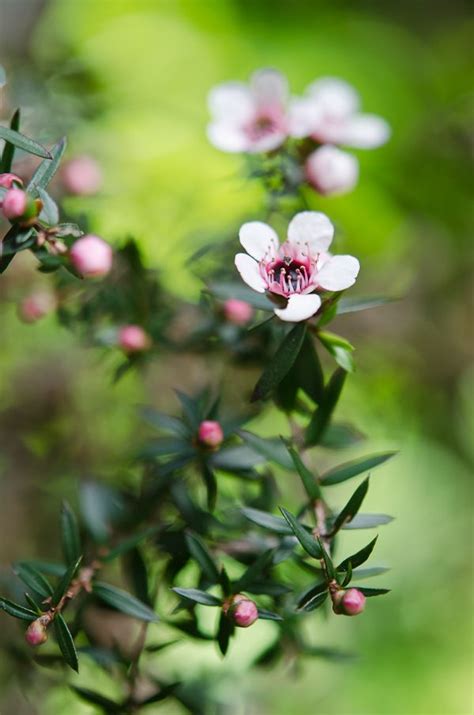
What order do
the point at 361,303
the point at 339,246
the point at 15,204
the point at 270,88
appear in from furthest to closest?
the point at 339,246
the point at 270,88
the point at 361,303
the point at 15,204

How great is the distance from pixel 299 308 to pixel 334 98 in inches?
16.4

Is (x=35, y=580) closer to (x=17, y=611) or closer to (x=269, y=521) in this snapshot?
(x=17, y=611)

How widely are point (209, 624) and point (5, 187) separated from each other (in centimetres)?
84

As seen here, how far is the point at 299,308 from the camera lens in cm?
48

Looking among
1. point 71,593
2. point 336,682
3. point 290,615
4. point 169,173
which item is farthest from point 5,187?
point 336,682

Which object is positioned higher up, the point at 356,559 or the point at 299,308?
the point at 299,308

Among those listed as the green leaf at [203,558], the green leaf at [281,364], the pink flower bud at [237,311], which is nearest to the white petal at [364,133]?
the pink flower bud at [237,311]

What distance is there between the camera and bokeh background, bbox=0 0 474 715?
0.98 m

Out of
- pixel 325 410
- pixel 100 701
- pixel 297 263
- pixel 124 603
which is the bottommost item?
pixel 100 701

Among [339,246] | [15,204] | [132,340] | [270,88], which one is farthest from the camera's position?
[339,246]

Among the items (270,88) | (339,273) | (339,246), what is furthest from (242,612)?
(339,246)

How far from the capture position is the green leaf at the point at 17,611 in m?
0.48

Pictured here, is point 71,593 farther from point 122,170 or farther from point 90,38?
point 90,38

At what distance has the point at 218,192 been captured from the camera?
1.53m
